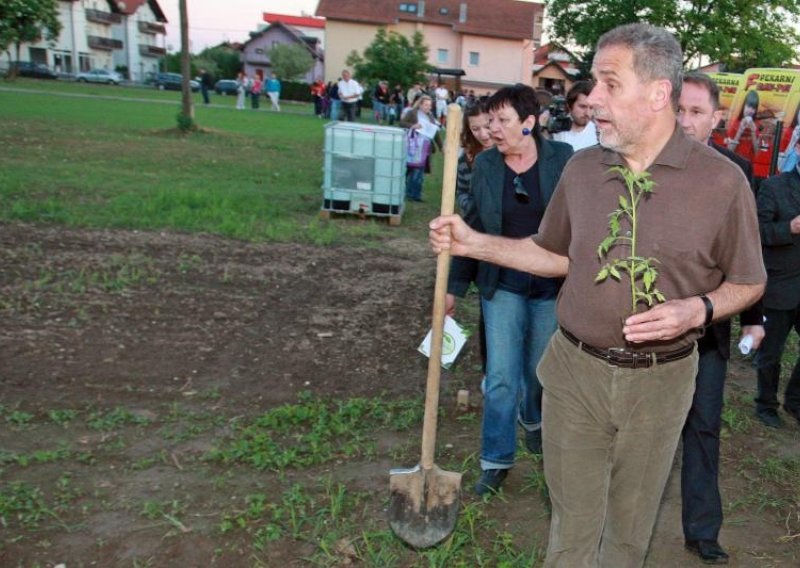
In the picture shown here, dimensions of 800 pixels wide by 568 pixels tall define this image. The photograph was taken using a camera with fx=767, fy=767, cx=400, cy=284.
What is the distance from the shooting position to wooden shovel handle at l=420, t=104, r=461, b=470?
2.91 metres

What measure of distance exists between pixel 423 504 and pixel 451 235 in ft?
3.79

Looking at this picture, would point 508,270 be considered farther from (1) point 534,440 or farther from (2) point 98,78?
(2) point 98,78

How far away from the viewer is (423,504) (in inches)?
127

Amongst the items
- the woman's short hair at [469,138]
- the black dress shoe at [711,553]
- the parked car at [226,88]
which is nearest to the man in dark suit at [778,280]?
the black dress shoe at [711,553]

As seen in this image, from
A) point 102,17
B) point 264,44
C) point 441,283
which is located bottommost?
point 441,283

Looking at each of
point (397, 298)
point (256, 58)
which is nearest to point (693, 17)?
point (397, 298)

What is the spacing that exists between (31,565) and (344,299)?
4.05 meters

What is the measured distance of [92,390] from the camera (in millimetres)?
4770

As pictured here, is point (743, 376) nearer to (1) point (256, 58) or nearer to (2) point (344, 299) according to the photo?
(2) point (344, 299)

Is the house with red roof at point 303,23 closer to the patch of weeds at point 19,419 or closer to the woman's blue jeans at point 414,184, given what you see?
the woman's blue jeans at point 414,184

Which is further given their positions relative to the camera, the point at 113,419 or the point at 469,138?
the point at 469,138

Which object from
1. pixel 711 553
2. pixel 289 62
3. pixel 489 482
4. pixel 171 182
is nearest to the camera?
pixel 711 553

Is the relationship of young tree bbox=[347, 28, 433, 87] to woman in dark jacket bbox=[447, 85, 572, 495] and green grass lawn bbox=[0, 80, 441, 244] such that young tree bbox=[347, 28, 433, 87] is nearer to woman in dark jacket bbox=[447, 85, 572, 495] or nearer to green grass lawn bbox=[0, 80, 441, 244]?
green grass lawn bbox=[0, 80, 441, 244]

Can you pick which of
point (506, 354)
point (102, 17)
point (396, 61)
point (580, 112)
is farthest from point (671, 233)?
point (102, 17)
